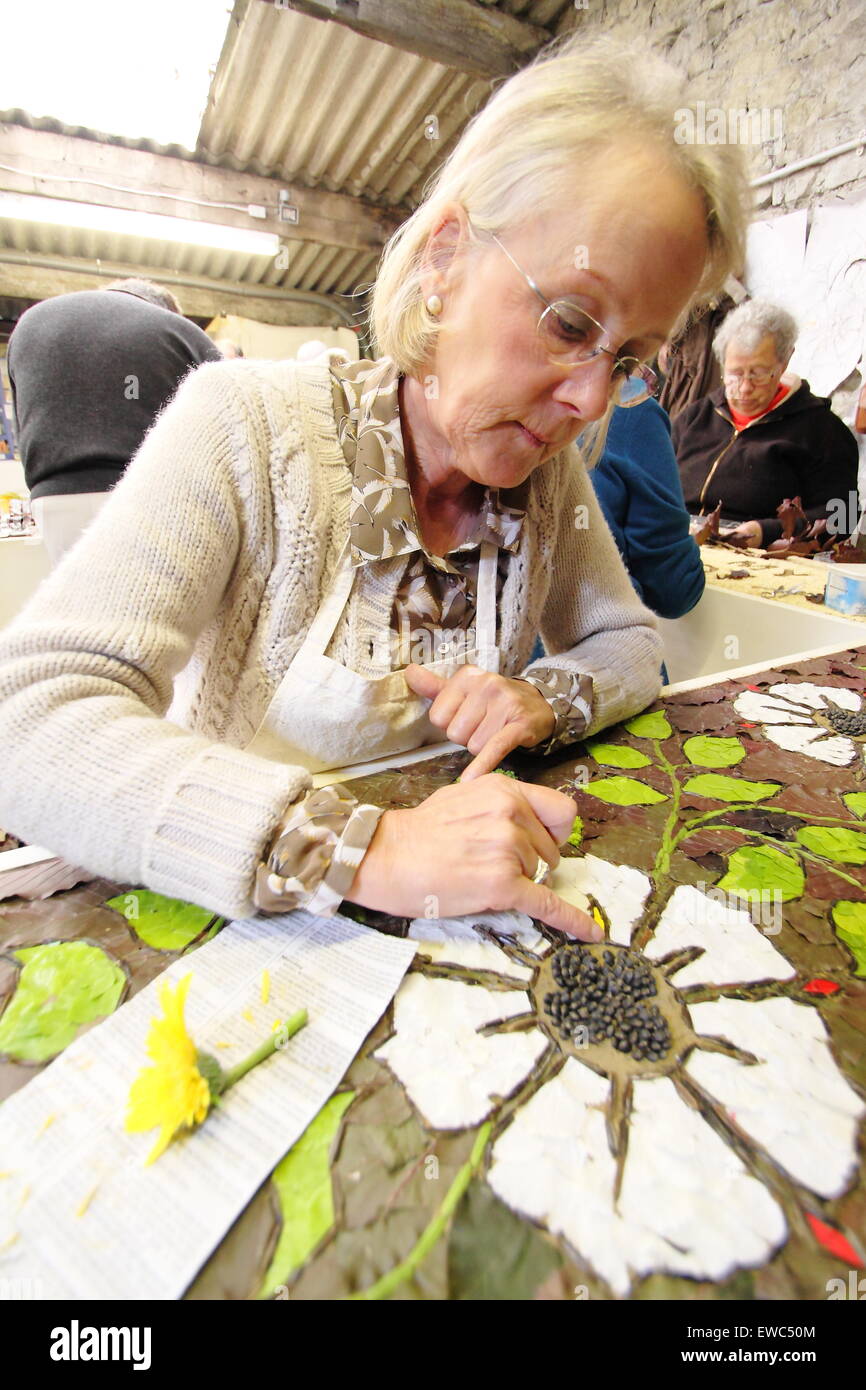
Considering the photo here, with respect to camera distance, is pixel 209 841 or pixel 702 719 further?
pixel 702 719

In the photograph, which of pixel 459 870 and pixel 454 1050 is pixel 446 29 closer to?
pixel 459 870

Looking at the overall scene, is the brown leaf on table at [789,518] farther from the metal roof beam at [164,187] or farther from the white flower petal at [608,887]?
the metal roof beam at [164,187]

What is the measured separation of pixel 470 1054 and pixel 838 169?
3610 millimetres

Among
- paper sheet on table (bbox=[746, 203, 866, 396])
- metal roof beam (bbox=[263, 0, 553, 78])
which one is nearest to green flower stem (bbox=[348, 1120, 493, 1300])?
paper sheet on table (bbox=[746, 203, 866, 396])

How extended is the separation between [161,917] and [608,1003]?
365 mm

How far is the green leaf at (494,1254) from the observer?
1.07 feet

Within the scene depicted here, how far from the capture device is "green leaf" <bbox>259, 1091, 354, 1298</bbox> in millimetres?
329

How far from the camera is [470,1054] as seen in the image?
17.1 inches

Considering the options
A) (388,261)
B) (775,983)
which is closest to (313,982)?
(775,983)

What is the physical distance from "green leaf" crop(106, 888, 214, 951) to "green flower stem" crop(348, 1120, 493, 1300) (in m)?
0.27

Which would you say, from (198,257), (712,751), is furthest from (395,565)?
(198,257)

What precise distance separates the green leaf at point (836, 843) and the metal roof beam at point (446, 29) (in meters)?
3.88

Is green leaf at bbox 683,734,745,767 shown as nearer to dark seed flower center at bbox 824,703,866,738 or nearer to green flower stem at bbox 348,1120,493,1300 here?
dark seed flower center at bbox 824,703,866,738

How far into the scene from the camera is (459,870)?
532 millimetres
